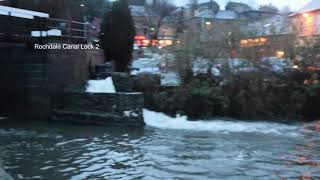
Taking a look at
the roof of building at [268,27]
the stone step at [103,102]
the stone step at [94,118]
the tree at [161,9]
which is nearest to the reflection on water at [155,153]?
the stone step at [94,118]

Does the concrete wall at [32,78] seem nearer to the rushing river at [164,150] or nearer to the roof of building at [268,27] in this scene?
the rushing river at [164,150]

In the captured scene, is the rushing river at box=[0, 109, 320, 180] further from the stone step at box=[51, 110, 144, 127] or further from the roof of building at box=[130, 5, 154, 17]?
the roof of building at box=[130, 5, 154, 17]

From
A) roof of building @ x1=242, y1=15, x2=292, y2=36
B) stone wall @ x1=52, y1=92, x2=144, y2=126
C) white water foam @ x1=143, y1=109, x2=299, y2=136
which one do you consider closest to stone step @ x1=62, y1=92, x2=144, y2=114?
stone wall @ x1=52, y1=92, x2=144, y2=126

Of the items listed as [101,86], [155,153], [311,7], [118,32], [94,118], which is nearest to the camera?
[155,153]

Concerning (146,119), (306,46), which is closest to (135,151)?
(146,119)

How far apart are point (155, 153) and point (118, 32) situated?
13.6m

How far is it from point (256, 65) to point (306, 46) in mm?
2614

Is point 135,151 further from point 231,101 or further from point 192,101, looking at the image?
point 231,101

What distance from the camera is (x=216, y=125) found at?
19.7 m

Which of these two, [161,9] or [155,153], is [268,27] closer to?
[155,153]

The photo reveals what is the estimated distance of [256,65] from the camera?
74.2 feet

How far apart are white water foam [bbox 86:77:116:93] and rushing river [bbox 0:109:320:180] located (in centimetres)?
264

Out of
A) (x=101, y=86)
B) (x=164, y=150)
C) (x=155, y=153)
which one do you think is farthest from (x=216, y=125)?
(x=155, y=153)

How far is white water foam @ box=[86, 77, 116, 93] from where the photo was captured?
2193 centimetres
